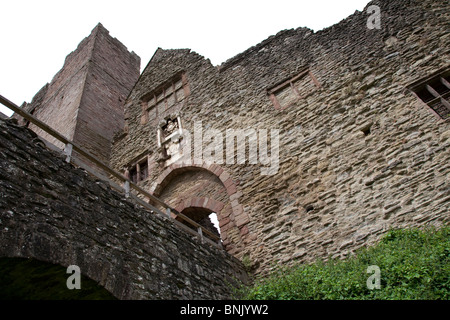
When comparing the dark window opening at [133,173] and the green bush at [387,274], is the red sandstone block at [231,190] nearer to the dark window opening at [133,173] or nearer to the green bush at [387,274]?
the green bush at [387,274]

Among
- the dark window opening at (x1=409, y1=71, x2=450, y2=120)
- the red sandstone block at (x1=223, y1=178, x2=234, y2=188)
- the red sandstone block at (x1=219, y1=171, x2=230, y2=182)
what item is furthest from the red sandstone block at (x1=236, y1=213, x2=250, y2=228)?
the dark window opening at (x1=409, y1=71, x2=450, y2=120)

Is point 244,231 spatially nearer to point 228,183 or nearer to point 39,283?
point 228,183

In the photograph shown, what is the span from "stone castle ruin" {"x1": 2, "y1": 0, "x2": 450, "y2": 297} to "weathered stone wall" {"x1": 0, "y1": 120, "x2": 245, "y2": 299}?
7.89 ft

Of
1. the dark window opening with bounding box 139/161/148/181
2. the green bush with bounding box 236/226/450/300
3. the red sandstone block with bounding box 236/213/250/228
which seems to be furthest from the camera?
the dark window opening with bounding box 139/161/148/181

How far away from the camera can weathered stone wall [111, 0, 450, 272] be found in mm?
5945

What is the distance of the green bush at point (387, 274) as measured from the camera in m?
4.09

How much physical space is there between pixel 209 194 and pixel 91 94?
7882 millimetres

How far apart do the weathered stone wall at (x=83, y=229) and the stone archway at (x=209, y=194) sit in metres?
2.10

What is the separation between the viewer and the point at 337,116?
7.52 meters

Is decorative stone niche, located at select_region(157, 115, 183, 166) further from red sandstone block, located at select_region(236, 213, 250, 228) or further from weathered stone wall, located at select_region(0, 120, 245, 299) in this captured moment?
weathered stone wall, located at select_region(0, 120, 245, 299)

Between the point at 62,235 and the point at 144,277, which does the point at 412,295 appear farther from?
the point at 62,235

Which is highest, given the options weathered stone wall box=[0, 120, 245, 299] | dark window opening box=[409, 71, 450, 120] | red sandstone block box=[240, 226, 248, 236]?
dark window opening box=[409, 71, 450, 120]

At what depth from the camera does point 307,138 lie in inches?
299

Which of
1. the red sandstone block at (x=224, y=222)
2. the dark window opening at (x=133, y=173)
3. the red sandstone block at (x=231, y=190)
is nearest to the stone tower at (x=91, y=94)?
the dark window opening at (x=133, y=173)
